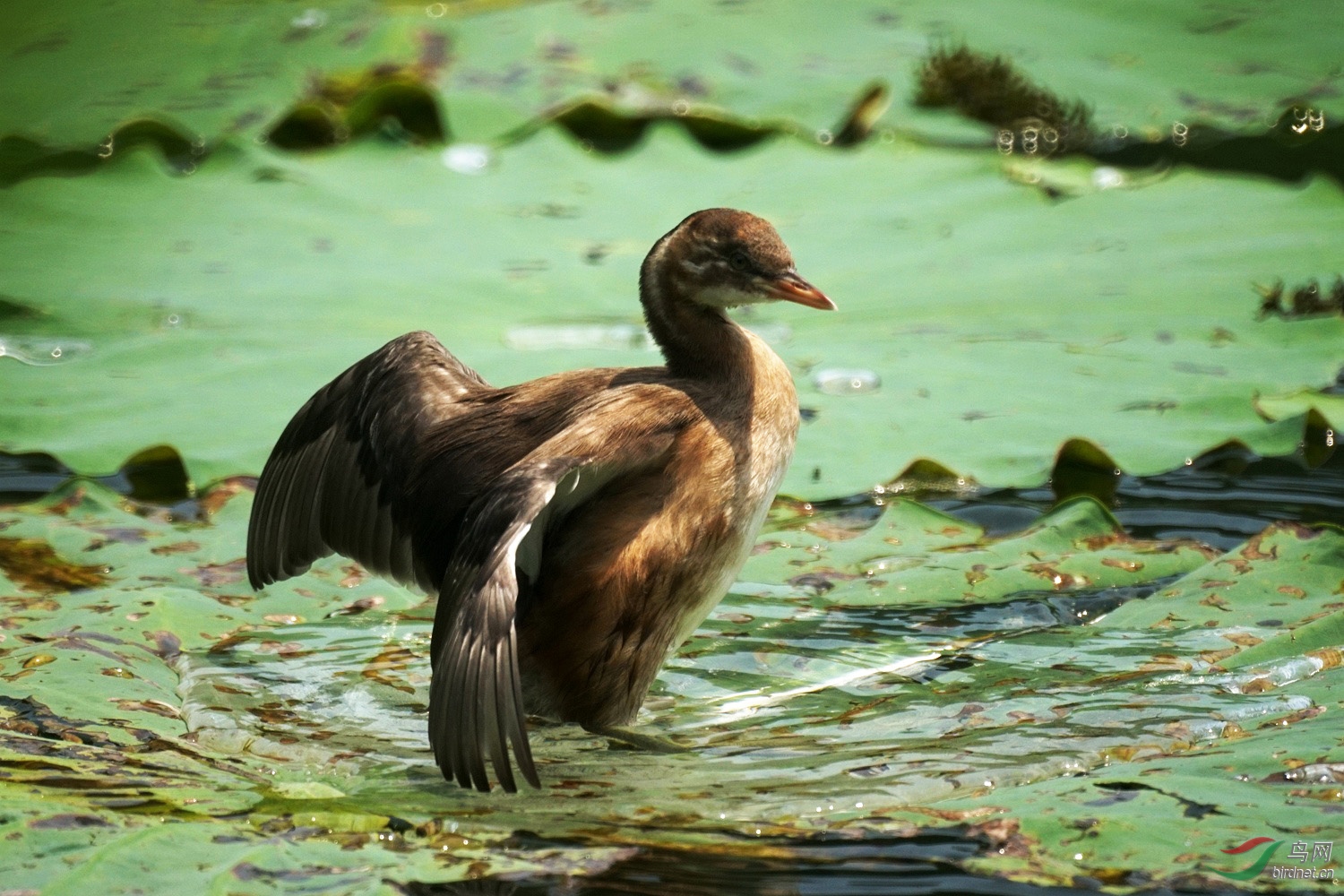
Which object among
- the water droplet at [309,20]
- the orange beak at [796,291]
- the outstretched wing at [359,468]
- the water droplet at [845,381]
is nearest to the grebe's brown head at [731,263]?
the orange beak at [796,291]

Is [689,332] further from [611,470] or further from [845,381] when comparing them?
[845,381]

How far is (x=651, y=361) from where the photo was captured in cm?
634

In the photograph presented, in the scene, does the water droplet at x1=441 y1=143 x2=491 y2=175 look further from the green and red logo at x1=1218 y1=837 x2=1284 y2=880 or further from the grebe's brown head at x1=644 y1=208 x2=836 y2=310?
the green and red logo at x1=1218 y1=837 x2=1284 y2=880

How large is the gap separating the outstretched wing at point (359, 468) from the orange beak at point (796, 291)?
92cm

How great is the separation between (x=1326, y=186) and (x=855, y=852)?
4.88 meters

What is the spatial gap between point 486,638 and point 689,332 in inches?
49.8

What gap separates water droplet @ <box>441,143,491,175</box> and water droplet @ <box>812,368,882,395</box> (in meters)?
2.58

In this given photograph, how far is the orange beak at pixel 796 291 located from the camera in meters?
4.42

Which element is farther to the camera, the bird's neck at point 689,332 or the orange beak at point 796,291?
the bird's neck at point 689,332

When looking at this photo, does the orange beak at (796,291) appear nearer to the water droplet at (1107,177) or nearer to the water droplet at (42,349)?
the water droplet at (42,349)

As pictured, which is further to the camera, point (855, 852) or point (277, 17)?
point (277, 17)

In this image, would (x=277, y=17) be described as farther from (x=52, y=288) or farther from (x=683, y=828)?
(x=683, y=828)

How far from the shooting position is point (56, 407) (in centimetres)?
582

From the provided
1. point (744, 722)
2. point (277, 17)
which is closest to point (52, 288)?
point (277, 17)
